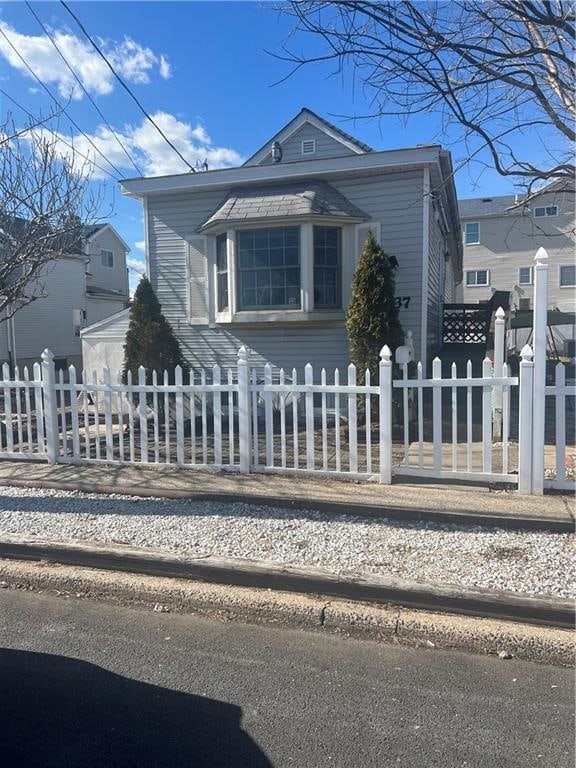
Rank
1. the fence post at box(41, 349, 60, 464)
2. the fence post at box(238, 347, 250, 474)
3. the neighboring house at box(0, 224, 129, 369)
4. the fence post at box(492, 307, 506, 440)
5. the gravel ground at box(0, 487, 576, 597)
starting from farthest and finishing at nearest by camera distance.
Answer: the neighboring house at box(0, 224, 129, 369) → the fence post at box(41, 349, 60, 464) → the fence post at box(492, 307, 506, 440) → the fence post at box(238, 347, 250, 474) → the gravel ground at box(0, 487, 576, 597)

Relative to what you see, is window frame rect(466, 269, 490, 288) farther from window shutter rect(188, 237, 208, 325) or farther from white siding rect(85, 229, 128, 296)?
window shutter rect(188, 237, 208, 325)

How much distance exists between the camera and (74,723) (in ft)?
8.64

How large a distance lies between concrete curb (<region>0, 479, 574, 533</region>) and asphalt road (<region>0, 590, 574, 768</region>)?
1.77 metres

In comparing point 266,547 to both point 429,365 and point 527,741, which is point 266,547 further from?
point 429,365

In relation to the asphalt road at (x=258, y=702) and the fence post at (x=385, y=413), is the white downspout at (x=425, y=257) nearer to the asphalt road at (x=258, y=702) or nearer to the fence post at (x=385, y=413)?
the fence post at (x=385, y=413)

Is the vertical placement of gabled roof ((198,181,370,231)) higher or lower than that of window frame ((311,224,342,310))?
higher

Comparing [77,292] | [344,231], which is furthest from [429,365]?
[77,292]

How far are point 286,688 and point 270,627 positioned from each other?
2.20ft

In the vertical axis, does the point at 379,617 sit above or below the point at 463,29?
below

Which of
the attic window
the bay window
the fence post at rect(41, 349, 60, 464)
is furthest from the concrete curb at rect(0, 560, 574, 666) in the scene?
the attic window

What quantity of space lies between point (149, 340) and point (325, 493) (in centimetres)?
590

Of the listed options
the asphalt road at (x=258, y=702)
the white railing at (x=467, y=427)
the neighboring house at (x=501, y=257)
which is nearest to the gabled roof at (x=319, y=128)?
the white railing at (x=467, y=427)

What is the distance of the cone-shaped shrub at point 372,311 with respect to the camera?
8.86 meters

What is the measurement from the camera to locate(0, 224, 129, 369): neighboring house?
77.4ft
